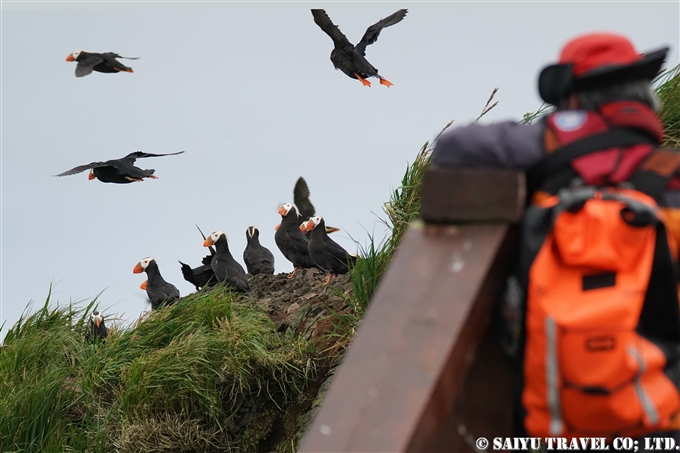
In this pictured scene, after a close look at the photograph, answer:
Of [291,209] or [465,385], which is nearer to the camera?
[465,385]

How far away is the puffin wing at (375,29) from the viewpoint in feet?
42.4

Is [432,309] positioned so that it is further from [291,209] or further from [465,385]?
[291,209]

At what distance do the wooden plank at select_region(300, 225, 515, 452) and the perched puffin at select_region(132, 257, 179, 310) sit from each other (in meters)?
10.3

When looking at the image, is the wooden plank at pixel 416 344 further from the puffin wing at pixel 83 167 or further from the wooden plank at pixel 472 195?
the puffin wing at pixel 83 167

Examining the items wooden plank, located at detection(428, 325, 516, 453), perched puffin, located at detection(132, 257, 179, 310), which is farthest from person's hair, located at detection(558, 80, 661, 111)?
perched puffin, located at detection(132, 257, 179, 310)

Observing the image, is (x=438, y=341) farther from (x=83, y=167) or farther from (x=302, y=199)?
(x=302, y=199)

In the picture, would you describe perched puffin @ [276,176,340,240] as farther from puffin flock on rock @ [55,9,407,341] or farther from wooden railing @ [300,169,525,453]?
wooden railing @ [300,169,525,453]

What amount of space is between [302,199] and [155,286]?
310 centimetres

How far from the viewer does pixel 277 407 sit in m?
7.86

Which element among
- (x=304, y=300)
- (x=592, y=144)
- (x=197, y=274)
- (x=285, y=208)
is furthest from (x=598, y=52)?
(x=285, y=208)

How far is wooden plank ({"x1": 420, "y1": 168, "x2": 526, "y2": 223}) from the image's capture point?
193cm

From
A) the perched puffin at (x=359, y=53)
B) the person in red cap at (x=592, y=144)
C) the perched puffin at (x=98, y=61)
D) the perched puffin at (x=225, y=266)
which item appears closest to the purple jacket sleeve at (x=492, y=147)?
the person in red cap at (x=592, y=144)

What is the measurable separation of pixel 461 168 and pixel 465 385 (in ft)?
1.53

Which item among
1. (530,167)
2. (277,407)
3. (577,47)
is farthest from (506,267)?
(277,407)
